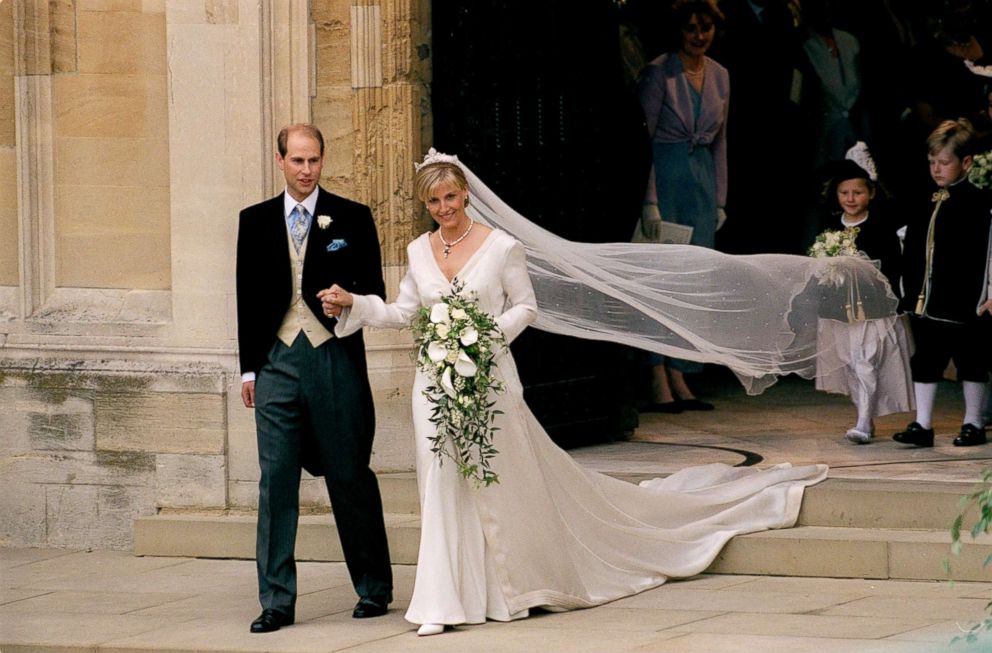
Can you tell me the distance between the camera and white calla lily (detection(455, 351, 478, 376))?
29.0 feet

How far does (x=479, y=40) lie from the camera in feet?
37.7

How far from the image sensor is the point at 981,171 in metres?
10.8

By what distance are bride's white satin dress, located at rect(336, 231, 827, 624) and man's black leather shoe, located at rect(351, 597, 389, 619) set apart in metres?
0.38

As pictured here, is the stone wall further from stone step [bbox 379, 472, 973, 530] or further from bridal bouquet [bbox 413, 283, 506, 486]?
stone step [bbox 379, 472, 973, 530]

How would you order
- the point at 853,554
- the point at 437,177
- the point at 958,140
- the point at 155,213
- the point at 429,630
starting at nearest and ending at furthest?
the point at 429,630, the point at 437,177, the point at 853,554, the point at 155,213, the point at 958,140

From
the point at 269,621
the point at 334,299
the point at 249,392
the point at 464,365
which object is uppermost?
the point at 334,299

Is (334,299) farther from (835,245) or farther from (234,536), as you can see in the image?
(835,245)

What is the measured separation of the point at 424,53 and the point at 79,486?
9.79 ft

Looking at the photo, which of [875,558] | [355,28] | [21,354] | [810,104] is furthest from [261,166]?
[810,104]

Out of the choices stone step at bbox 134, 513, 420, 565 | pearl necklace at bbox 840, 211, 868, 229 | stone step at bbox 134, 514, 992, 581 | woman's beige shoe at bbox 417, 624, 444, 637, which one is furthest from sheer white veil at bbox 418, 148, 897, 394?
woman's beige shoe at bbox 417, 624, 444, 637

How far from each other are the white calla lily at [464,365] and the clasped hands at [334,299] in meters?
0.54

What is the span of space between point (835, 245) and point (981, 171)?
45.5 inches

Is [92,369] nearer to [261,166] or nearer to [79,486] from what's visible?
[79,486]

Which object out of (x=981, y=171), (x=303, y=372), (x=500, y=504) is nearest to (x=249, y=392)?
(x=303, y=372)
